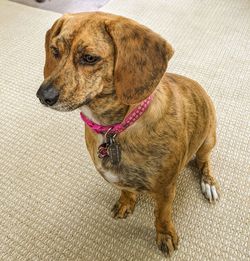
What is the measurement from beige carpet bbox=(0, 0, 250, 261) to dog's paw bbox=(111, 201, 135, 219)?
3 cm

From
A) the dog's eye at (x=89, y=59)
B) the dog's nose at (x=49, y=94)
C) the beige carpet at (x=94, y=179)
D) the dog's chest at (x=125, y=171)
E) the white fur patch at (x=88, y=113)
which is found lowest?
the beige carpet at (x=94, y=179)

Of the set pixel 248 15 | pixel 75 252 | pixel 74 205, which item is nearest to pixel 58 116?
pixel 74 205

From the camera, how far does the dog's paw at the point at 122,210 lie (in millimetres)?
1331

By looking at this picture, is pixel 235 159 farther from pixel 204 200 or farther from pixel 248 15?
pixel 248 15

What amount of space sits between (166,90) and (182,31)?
127cm

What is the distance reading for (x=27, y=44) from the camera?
7.15 ft

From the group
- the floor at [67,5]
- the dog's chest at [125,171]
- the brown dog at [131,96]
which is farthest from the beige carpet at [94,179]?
the floor at [67,5]

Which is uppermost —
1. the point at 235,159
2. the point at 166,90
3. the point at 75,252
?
the point at 166,90

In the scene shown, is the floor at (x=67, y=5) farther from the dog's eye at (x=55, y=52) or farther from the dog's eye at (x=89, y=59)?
the dog's eye at (x=89, y=59)

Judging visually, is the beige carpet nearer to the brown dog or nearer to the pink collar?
the brown dog

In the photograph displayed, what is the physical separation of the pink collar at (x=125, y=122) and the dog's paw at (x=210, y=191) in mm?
546

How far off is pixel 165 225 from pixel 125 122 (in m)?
0.44

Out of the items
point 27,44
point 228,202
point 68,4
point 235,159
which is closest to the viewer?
point 228,202

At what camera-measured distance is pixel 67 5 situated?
2488 mm
